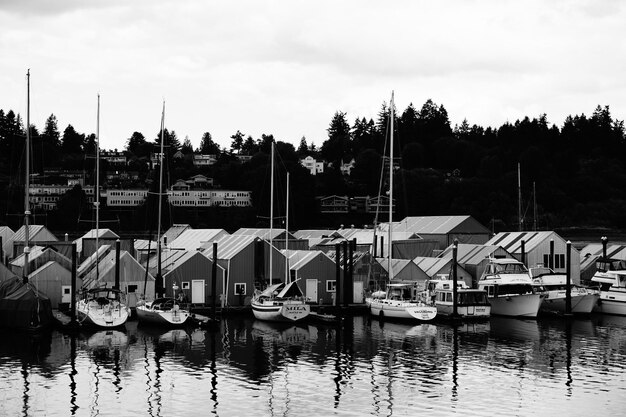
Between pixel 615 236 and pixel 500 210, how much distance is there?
25.4 metres

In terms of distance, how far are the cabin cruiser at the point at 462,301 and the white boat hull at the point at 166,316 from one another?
58.9 feet

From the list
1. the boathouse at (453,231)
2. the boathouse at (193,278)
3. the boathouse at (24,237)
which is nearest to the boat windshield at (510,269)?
the boathouse at (453,231)

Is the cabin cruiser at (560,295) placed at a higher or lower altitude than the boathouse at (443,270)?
lower

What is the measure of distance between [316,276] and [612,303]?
22082 millimetres

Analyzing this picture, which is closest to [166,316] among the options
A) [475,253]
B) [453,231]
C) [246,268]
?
[246,268]

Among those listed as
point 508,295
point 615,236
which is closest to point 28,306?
point 508,295

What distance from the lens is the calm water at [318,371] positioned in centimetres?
3534

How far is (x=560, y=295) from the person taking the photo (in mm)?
64812

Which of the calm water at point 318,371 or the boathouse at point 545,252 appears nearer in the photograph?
the calm water at point 318,371

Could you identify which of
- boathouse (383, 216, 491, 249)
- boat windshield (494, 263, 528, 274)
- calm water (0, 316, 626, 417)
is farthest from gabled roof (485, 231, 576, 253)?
calm water (0, 316, 626, 417)

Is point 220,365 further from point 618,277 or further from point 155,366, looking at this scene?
point 618,277

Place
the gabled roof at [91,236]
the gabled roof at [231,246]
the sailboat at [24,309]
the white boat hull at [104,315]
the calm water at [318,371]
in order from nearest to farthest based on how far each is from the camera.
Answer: the calm water at [318,371]
the sailboat at [24,309]
the white boat hull at [104,315]
the gabled roof at [231,246]
the gabled roof at [91,236]

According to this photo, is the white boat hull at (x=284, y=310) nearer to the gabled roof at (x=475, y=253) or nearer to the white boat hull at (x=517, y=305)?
the white boat hull at (x=517, y=305)

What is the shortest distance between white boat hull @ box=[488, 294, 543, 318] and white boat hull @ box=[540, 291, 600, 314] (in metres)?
1.51
